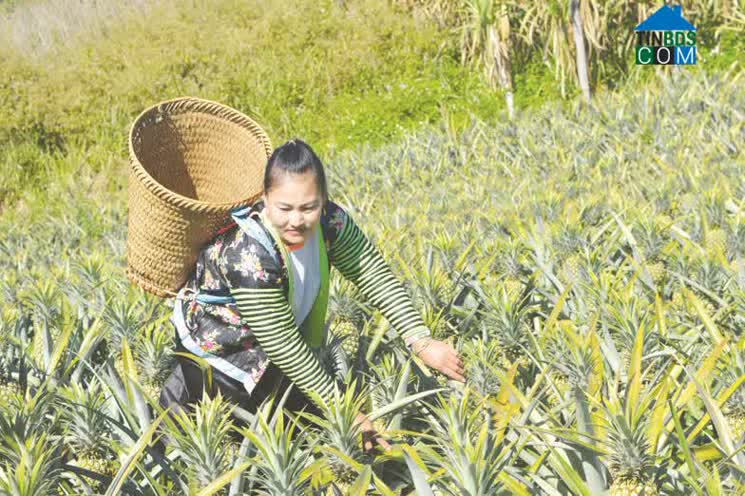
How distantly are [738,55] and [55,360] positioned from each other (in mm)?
7898

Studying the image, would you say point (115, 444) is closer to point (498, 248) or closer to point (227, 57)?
point (498, 248)

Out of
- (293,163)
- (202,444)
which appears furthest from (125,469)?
(293,163)

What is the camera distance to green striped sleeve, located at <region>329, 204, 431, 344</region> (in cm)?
220

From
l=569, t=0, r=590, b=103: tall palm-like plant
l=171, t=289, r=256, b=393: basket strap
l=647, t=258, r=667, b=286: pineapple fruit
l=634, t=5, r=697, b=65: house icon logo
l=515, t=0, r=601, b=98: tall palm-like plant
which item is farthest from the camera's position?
l=634, t=5, r=697, b=65: house icon logo

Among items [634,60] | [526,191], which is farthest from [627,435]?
[634,60]

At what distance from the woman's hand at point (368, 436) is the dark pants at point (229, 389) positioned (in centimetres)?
43

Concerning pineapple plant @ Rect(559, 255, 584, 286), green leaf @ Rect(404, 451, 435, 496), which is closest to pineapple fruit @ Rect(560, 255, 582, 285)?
pineapple plant @ Rect(559, 255, 584, 286)

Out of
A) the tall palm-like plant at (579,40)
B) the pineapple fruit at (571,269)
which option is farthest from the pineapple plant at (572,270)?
the tall palm-like plant at (579,40)

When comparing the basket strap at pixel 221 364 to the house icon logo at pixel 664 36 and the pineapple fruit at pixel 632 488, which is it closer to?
the pineapple fruit at pixel 632 488

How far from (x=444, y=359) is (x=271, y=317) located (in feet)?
1.62

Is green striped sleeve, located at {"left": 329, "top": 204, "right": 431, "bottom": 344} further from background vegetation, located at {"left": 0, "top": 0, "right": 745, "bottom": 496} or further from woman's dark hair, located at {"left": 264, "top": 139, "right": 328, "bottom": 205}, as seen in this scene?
woman's dark hair, located at {"left": 264, "top": 139, "right": 328, "bottom": 205}

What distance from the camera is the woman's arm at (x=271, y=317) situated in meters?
1.92

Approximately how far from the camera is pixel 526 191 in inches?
164

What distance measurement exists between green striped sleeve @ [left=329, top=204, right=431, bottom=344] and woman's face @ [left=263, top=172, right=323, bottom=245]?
10.3 inches
